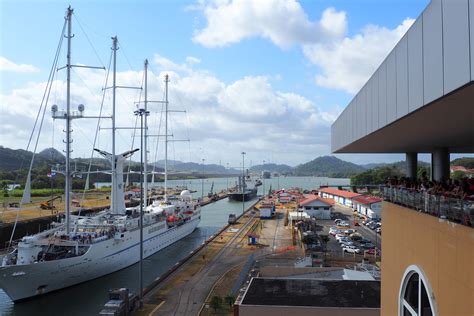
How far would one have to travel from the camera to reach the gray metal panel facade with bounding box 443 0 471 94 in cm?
366

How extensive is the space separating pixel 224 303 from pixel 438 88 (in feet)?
48.8

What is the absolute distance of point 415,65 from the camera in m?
5.00

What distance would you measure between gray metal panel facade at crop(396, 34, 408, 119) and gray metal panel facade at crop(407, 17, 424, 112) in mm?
125

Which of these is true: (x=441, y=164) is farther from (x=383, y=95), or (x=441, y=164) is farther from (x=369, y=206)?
(x=369, y=206)

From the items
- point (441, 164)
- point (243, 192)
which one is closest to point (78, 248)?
point (441, 164)

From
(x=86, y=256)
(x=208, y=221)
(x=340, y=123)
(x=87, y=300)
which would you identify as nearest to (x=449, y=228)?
(x=340, y=123)

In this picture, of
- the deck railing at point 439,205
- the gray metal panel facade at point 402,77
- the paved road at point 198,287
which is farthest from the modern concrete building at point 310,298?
the gray metal panel facade at point 402,77

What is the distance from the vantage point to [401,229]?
8031mm

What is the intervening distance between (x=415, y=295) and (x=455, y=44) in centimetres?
503

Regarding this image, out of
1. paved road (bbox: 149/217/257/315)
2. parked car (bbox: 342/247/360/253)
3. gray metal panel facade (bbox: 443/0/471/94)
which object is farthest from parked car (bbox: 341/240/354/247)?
gray metal panel facade (bbox: 443/0/471/94)

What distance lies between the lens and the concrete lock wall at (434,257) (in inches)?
203

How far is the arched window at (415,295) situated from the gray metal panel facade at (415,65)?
119 inches

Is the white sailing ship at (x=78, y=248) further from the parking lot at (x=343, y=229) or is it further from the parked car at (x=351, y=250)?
the parked car at (x=351, y=250)

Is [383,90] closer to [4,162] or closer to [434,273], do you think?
[434,273]
